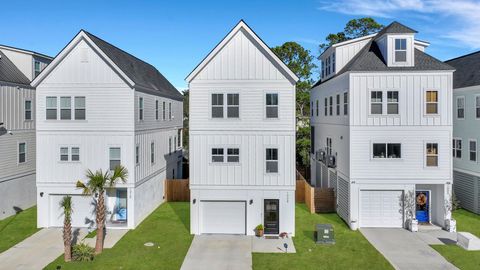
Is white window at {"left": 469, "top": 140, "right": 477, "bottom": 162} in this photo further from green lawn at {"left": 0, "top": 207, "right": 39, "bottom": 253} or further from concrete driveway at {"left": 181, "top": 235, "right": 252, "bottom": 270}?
green lawn at {"left": 0, "top": 207, "right": 39, "bottom": 253}

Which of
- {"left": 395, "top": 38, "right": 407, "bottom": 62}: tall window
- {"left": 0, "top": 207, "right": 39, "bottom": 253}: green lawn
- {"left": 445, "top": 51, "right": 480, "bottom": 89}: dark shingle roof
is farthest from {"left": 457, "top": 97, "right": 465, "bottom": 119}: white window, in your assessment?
{"left": 0, "top": 207, "right": 39, "bottom": 253}: green lawn

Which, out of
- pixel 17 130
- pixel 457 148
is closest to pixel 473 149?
pixel 457 148

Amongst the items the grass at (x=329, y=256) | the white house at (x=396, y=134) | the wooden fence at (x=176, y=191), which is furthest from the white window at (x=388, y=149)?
the wooden fence at (x=176, y=191)

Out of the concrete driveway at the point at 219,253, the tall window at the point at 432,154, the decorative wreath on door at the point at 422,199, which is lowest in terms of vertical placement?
the concrete driveway at the point at 219,253

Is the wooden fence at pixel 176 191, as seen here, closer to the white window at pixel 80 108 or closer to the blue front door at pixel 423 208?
the white window at pixel 80 108

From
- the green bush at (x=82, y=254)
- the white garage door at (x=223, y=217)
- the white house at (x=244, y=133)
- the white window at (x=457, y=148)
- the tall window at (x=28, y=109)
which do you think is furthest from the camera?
the tall window at (x=28, y=109)

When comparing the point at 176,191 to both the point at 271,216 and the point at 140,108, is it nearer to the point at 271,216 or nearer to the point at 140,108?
the point at 140,108
